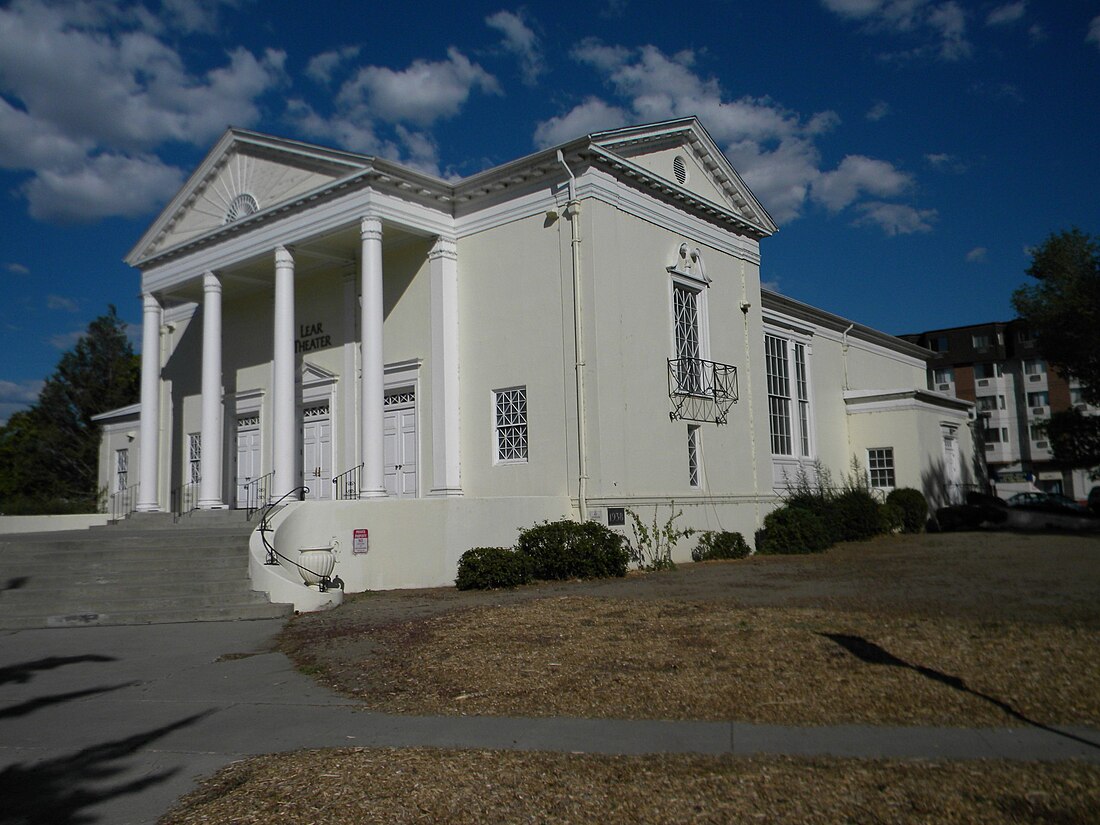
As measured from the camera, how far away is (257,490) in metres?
22.5

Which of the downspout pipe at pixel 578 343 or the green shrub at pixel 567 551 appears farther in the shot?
the downspout pipe at pixel 578 343

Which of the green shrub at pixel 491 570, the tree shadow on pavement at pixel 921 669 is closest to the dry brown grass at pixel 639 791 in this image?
the tree shadow on pavement at pixel 921 669

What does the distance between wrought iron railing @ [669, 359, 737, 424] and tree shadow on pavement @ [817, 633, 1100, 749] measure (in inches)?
425

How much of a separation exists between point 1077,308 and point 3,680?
100 ft

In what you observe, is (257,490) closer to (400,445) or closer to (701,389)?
(400,445)

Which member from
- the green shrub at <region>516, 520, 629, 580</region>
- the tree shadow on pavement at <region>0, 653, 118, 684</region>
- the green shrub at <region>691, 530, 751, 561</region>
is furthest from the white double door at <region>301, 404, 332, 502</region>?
the tree shadow on pavement at <region>0, 653, 118, 684</region>

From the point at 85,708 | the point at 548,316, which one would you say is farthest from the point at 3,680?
the point at 548,316

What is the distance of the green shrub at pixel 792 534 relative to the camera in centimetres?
2056

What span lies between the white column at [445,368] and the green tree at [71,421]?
31430mm

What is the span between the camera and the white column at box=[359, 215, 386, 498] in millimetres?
17047

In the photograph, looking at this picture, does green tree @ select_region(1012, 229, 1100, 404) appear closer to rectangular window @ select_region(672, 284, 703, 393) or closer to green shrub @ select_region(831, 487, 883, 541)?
green shrub @ select_region(831, 487, 883, 541)

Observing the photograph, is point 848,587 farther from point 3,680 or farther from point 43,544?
point 43,544

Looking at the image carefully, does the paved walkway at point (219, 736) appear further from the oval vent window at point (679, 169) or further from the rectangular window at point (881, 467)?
the rectangular window at point (881, 467)

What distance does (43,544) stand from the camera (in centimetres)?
1462
